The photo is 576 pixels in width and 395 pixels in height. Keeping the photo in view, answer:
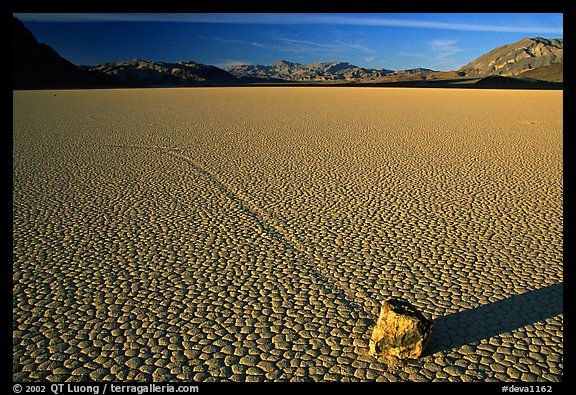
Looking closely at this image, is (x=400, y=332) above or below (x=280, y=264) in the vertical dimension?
below

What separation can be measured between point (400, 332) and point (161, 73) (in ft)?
345

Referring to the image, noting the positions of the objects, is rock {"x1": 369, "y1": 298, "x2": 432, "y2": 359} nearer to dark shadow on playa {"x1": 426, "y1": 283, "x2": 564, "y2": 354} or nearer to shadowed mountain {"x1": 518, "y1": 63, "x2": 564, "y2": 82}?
dark shadow on playa {"x1": 426, "y1": 283, "x2": 564, "y2": 354}

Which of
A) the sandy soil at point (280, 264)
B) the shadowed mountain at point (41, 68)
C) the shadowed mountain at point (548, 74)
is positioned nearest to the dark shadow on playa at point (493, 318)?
the sandy soil at point (280, 264)

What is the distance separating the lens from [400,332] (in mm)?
2561

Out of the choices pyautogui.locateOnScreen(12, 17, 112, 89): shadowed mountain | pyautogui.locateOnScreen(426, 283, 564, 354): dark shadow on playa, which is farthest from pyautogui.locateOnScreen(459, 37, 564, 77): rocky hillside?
pyautogui.locateOnScreen(426, 283, 564, 354): dark shadow on playa

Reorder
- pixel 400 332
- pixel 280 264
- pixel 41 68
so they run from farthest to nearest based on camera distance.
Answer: pixel 41 68
pixel 280 264
pixel 400 332

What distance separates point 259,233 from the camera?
484 centimetres

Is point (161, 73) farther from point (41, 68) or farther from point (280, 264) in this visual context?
point (280, 264)

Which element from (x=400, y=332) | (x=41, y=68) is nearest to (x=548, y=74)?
(x=41, y=68)

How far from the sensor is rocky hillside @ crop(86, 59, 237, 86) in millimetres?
88375

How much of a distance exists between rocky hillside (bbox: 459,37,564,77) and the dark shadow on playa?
168970 mm

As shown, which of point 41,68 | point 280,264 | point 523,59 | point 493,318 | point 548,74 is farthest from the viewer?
point 523,59

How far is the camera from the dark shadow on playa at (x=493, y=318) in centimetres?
282
